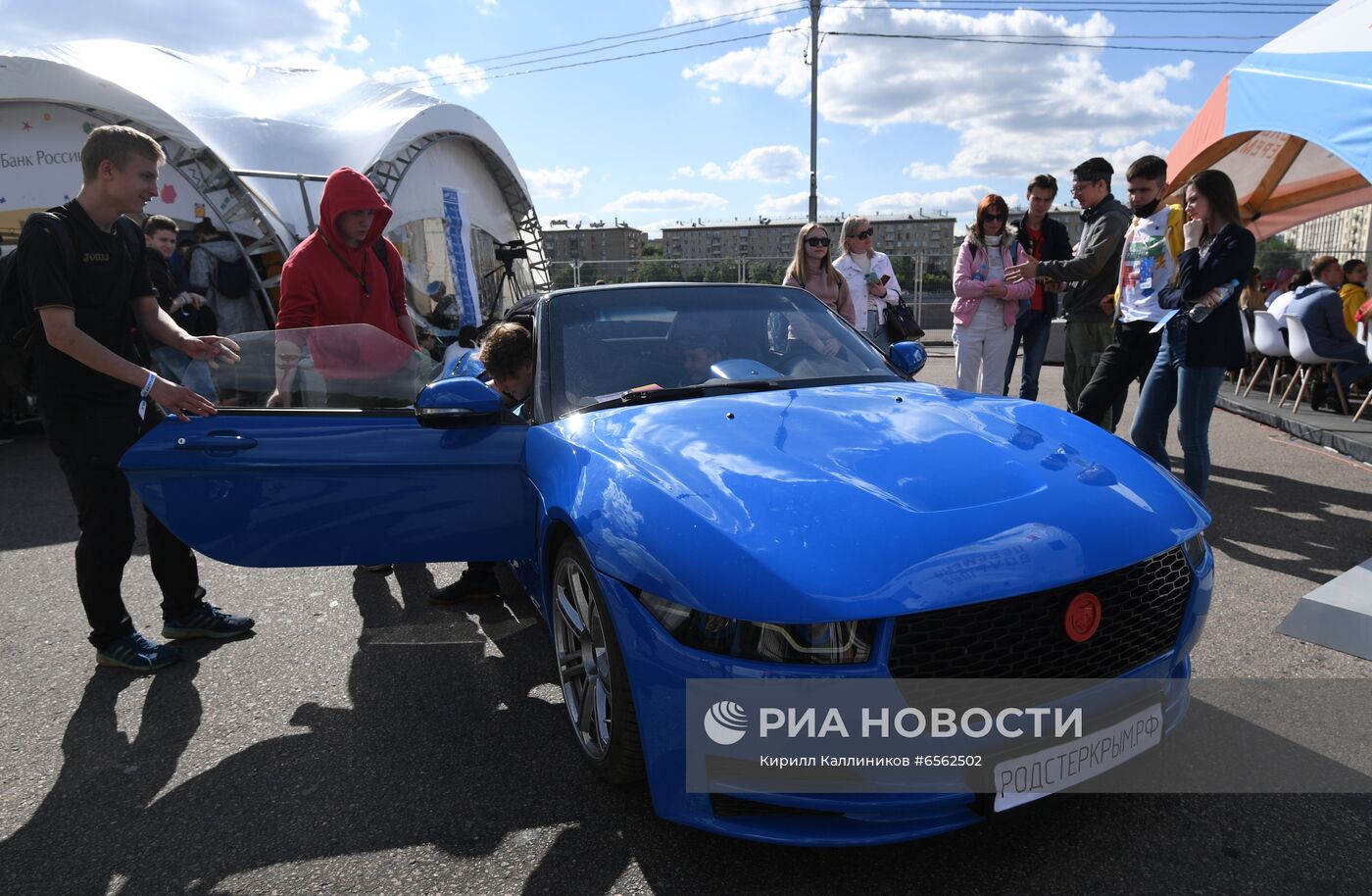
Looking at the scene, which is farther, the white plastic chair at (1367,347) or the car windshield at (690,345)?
the white plastic chair at (1367,347)

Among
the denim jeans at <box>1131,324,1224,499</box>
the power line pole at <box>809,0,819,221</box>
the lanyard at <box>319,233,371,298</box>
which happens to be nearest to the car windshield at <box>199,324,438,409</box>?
the lanyard at <box>319,233,371,298</box>

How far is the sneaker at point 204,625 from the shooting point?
3605mm

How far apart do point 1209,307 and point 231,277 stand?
36.0 ft

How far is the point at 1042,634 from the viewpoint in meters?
1.80

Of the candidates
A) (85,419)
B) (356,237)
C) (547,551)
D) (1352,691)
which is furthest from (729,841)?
(356,237)

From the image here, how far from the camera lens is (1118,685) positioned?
1908 millimetres

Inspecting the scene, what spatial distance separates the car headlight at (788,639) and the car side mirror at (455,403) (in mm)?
1297

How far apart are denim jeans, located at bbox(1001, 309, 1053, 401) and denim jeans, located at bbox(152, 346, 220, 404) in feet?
16.8

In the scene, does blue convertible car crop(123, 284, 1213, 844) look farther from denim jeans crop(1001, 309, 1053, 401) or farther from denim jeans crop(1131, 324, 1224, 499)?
denim jeans crop(1001, 309, 1053, 401)

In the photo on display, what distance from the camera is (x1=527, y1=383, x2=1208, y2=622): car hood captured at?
175 cm

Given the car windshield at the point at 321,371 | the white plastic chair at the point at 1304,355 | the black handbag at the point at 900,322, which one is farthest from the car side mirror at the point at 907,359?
the white plastic chair at the point at 1304,355

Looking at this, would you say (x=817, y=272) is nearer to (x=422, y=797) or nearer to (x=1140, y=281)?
(x=1140, y=281)

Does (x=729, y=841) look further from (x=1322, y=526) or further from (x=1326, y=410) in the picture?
(x=1326, y=410)

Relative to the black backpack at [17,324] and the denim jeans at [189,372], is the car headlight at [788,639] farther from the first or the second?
the black backpack at [17,324]
